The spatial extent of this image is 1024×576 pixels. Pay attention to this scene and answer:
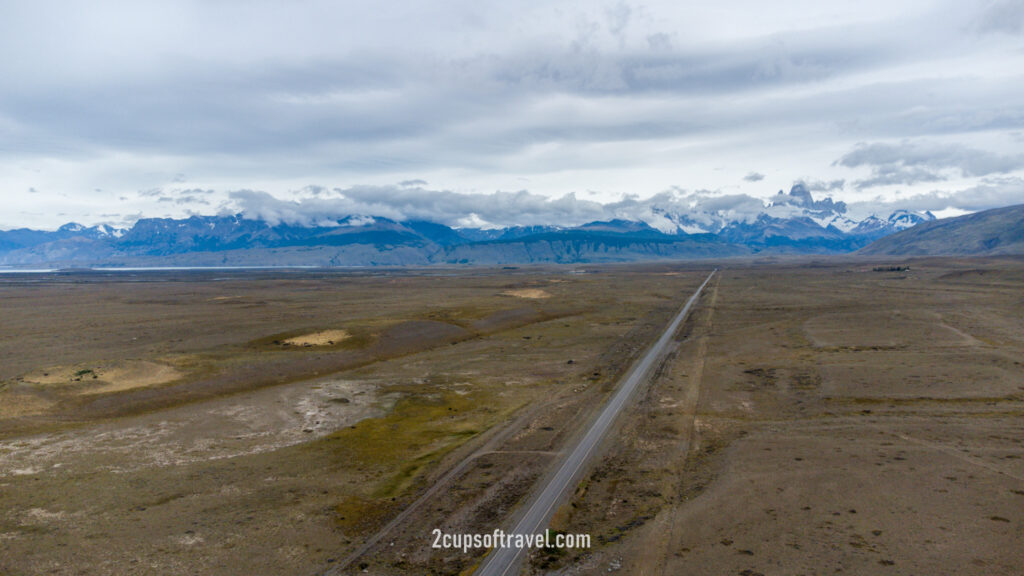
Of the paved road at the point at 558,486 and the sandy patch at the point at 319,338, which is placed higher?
the sandy patch at the point at 319,338

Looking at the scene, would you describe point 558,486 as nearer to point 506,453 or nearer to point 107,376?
point 506,453

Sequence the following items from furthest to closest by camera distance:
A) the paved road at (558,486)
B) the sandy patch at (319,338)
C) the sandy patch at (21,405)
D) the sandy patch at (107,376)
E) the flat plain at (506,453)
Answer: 1. the sandy patch at (319,338)
2. the sandy patch at (107,376)
3. the sandy patch at (21,405)
4. the flat plain at (506,453)
5. the paved road at (558,486)

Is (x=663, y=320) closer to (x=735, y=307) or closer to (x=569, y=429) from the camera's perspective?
(x=735, y=307)

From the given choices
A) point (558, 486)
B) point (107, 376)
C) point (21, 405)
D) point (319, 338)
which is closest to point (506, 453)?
point (558, 486)

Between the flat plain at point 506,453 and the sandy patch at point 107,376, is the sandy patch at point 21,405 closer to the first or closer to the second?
the flat plain at point 506,453

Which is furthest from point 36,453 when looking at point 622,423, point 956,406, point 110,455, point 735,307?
point 735,307

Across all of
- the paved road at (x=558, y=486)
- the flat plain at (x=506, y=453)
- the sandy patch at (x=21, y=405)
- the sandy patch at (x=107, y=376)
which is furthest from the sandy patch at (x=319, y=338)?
the paved road at (x=558, y=486)
